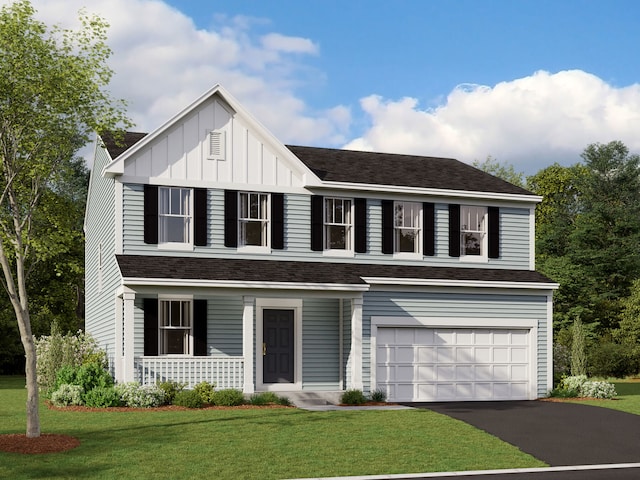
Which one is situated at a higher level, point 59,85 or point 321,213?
point 59,85

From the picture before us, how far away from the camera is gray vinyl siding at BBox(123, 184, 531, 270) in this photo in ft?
80.9

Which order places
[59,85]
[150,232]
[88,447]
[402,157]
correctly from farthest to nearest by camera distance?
[402,157] < [150,232] < [59,85] < [88,447]

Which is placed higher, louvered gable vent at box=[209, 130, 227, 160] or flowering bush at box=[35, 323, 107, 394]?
louvered gable vent at box=[209, 130, 227, 160]

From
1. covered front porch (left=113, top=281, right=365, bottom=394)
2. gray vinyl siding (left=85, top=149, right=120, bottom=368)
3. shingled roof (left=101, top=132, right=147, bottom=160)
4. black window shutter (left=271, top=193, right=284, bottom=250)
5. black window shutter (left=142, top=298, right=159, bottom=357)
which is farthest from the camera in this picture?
black window shutter (left=271, top=193, right=284, bottom=250)

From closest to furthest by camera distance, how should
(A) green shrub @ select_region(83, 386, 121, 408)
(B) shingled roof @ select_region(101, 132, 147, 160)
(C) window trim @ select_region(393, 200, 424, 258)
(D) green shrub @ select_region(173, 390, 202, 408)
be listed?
(A) green shrub @ select_region(83, 386, 121, 408), (D) green shrub @ select_region(173, 390, 202, 408), (B) shingled roof @ select_region(101, 132, 147, 160), (C) window trim @ select_region(393, 200, 424, 258)

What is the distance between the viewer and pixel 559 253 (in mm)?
59875

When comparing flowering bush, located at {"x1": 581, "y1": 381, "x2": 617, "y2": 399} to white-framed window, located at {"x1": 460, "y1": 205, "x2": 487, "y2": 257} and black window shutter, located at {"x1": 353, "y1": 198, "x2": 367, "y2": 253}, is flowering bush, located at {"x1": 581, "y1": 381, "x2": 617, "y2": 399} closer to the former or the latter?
white-framed window, located at {"x1": 460, "y1": 205, "x2": 487, "y2": 257}

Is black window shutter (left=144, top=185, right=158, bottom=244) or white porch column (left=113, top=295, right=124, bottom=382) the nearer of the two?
white porch column (left=113, top=295, right=124, bottom=382)

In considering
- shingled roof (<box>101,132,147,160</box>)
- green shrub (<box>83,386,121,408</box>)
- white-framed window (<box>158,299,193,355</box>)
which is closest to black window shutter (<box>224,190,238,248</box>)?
white-framed window (<box>158,299,193,355</box>)

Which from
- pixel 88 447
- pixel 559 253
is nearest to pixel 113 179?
pixel 88 447

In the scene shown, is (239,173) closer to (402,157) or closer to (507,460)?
(402,157)

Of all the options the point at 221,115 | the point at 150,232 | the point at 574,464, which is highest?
the point at 221,115

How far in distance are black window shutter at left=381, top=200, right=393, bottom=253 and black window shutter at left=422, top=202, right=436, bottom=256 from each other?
112 centimetres

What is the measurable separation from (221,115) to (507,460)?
14.0m
